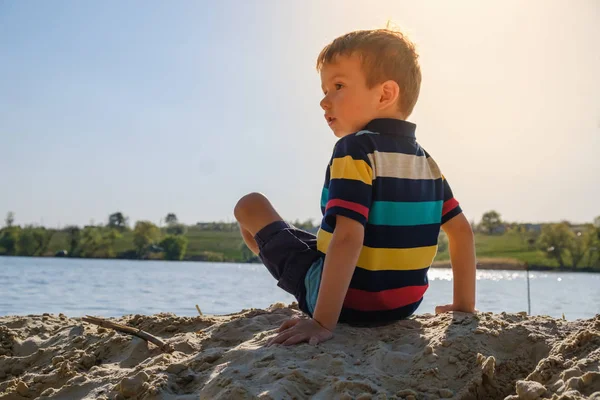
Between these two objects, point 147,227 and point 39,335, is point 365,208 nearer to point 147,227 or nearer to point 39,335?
point 39,335

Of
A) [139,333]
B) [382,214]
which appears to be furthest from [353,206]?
[139,333]

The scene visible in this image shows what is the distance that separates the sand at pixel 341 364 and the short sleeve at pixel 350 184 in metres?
0.45

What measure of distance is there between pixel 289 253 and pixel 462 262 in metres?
0.81

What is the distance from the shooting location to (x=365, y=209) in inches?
87.5

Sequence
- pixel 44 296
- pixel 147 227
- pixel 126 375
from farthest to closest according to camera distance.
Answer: pixel 147 227 < pixel 44 296 < pixel 126 375

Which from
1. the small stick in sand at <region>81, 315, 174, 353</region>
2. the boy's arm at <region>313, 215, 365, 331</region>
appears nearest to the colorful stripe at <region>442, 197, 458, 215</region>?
the boy's arm at <region>313, 215, 365, 331</region>

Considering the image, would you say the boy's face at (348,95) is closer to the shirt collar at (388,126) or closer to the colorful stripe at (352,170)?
the shirt collar at (388,126)

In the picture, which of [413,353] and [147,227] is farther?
[147,227]

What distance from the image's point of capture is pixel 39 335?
3.07 m

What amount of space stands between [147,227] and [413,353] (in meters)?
52.6

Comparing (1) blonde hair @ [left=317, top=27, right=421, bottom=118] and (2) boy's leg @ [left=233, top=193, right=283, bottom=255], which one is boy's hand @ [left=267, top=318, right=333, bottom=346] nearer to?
(2) boy's leg @ [left=233, top=193, right=283, bottom=255]

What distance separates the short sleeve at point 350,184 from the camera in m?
2.21

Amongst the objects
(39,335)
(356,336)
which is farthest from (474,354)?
(39,335)

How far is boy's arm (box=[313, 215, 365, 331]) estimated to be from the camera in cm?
217
